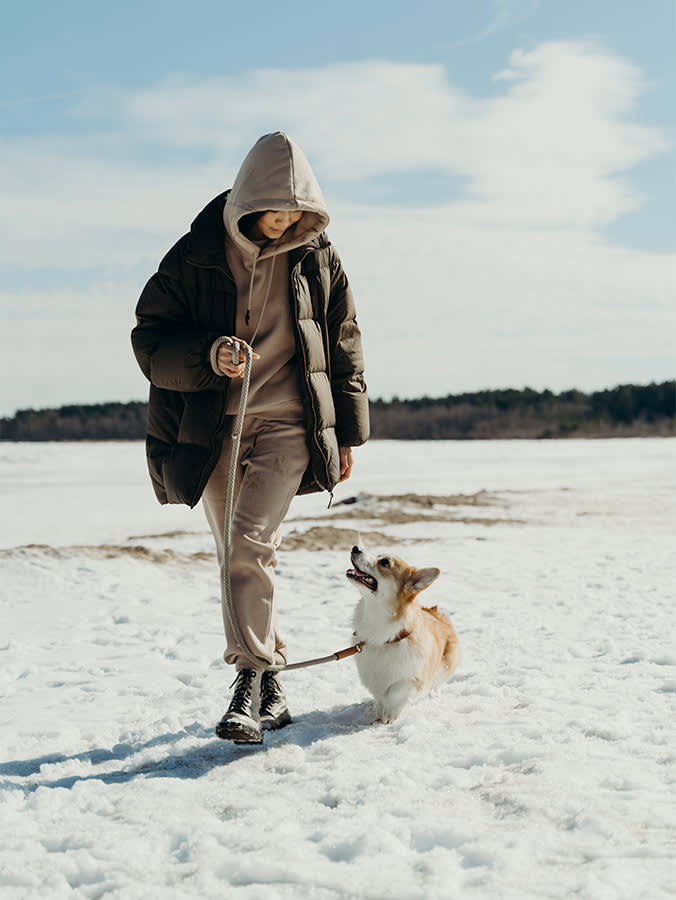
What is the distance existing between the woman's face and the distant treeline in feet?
127

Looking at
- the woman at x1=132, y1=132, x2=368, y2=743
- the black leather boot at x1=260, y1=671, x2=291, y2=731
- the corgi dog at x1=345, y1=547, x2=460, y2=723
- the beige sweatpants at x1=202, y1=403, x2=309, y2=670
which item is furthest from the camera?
the corgi dog at x1=345, y1=547, x2=460, y2=723

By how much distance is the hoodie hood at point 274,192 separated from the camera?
336 cm

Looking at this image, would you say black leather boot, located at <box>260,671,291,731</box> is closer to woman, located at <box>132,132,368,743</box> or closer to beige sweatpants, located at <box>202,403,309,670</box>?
woman, located at <box>132,132,368,743</box>

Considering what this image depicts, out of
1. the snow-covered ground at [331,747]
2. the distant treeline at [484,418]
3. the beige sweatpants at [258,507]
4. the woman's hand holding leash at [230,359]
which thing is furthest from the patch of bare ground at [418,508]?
the distant treeline at [484,418]

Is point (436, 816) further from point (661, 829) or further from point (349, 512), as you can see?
point (349, 512)

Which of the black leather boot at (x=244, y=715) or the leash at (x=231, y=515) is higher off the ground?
the leash at (x=231, y=515)

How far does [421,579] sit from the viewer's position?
389 cm

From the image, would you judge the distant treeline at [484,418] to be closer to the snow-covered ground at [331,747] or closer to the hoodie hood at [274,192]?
the snow-covered ground at [331,747]

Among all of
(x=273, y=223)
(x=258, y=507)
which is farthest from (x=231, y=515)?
(x=273, y=223)

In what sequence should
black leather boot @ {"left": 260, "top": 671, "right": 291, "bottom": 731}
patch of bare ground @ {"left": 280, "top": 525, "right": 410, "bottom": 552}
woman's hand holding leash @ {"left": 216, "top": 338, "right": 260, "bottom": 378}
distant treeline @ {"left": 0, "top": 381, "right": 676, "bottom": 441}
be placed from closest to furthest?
woman's hand holding leash @ {"left": 216, "top": 338, "right": 260, "bottom": 378} → black leather boot @ {"left": 260, "top": 671, "right": 291, "bottom": 731} → patch of bare ground @ {"left": 280, "top": 525, "right": 410, "bottom": 552} → distant treeline @ {"left": 0, "top": 381, "right": 676, "bottom": 441}

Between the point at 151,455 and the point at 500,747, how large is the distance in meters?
1.89

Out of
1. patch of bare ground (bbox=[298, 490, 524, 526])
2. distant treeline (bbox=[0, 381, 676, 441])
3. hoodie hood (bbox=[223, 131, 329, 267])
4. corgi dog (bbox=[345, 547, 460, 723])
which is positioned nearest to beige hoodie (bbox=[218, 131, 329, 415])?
hoodie hood (bbox=[223, 131, 329, 267])

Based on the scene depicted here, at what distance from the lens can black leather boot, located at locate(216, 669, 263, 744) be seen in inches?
129

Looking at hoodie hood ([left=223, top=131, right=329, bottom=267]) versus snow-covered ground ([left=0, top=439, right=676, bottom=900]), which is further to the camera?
hoodie hood ([left=223, top=131, right=329, bottom=267])
